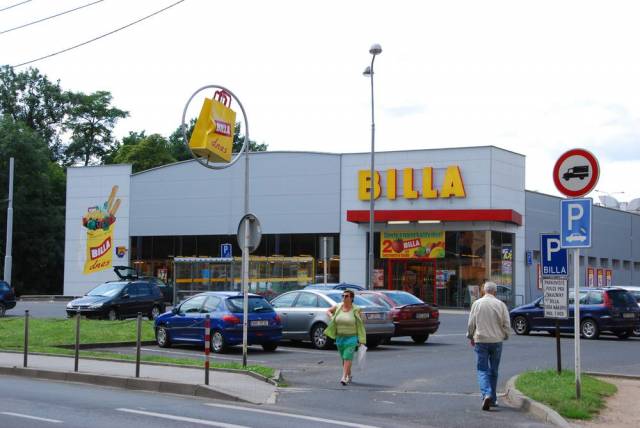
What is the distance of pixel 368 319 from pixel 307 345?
264 cm

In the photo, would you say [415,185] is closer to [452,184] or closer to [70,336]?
[452,184]

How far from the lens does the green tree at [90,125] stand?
285 feet

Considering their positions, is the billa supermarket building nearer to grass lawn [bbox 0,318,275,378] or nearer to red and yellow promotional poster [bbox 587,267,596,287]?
red and yellow promotional poster [bbox 587,267,596,287]

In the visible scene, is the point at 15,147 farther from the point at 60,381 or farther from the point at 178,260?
the point at 60,381

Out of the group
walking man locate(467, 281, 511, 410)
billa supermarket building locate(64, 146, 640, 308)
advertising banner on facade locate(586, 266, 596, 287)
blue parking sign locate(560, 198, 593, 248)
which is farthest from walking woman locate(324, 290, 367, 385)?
advertising banner on facade locate(586, 266, 596, 287)

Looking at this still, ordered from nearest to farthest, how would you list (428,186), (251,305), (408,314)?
(251,305)
(408,314)
(428,186)

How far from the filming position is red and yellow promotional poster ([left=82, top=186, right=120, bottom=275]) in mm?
54625

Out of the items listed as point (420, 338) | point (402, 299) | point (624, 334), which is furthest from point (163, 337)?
point (624, 334)

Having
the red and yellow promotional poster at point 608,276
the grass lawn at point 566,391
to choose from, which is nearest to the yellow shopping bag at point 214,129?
the grass lawn at point 566,391

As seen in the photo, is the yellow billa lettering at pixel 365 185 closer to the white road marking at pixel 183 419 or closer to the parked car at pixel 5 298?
Answer: the parked car at pixel 5 298

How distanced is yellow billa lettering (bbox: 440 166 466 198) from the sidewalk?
28804 mm

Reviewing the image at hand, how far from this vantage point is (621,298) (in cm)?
2725

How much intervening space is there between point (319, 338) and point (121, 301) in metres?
12.1

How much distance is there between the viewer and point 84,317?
31.1 metres
